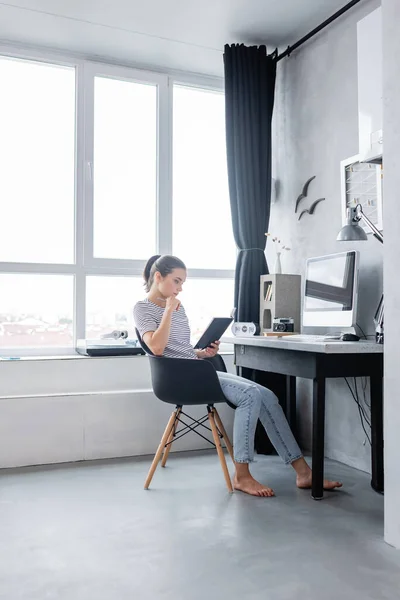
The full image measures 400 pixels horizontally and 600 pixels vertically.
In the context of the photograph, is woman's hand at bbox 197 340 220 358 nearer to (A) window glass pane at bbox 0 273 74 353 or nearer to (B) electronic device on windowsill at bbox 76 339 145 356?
(B) electronic device on windowsill at bbox 76 339 145 356

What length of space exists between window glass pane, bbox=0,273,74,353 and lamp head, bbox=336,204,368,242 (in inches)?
75.3

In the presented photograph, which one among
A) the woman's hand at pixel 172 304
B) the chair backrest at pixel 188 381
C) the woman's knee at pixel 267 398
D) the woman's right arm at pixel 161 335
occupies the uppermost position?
the woman's hand at pixel 172 304

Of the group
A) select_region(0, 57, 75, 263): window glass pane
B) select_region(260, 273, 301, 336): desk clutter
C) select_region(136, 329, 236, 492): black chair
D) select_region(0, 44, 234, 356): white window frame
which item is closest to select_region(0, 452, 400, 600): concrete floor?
select_region(136, 329, 236, 492): black chair

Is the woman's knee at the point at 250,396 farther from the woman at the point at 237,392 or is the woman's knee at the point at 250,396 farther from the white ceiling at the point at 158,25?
the white ceiling at the point at 158,25

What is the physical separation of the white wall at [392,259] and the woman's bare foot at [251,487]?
639 mm

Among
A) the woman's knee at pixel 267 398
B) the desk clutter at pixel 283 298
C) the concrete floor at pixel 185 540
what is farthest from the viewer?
the desk clutter at pixel 283 298

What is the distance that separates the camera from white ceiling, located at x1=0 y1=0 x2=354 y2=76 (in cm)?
334

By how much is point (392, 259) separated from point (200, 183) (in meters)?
2.32

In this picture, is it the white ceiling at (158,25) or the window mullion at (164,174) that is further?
the window mullion at (164,174)

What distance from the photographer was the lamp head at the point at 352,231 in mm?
2799

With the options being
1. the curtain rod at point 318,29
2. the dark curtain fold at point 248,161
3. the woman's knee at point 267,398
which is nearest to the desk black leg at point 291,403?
the dark curtain fold at point 248,161

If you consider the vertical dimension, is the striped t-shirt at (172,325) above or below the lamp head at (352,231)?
below

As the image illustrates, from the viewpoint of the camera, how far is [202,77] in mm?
4238

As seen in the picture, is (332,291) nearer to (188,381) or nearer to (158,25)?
(188,381)
